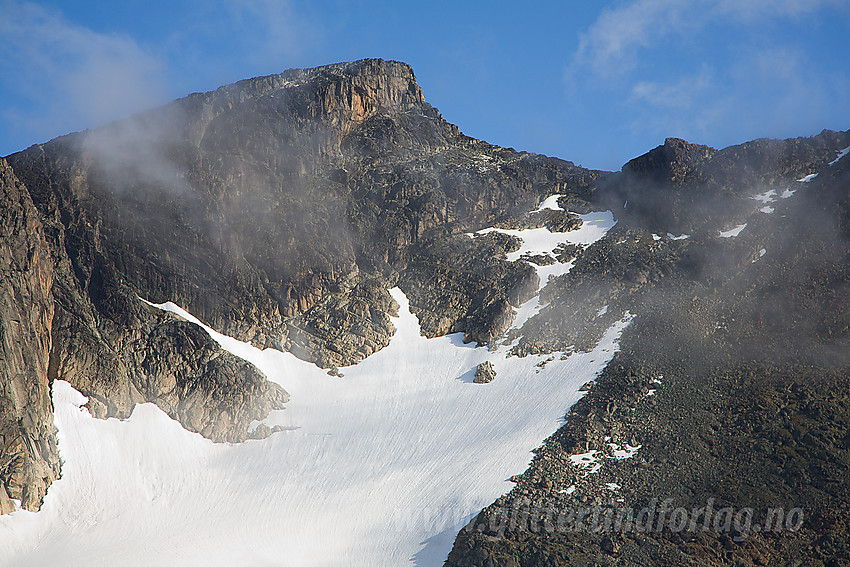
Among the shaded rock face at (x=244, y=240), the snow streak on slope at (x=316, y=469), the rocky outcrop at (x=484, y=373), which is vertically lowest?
the snow streak on slope at (x=316, y=469)

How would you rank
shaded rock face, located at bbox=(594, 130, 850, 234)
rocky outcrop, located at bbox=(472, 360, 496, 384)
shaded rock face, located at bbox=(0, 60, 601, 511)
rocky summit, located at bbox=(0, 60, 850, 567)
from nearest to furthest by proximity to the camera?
1. rocky summit, located at bbox=(0, 60, 850, 567)
2. shaded rock face, located at bbox=(0, 60, 601, 511)
3. rocky outcrop, located at bbox=(472, 360, 496, 384)
4. shaded rock face, located at bbox=(594, 130, 850, 234)

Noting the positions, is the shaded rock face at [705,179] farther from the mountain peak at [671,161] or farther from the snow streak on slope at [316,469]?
the snow streak on slope at [316,469]

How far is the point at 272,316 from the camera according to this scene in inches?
3371

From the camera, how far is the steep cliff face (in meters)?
61.8

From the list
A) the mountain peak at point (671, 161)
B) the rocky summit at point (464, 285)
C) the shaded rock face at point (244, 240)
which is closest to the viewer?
the rocky summit at point (464, 285)

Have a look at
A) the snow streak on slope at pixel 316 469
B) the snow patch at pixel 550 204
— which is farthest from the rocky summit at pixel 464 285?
the snow streak on slope at pixel 316 469

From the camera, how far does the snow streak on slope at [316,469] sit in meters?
60.0

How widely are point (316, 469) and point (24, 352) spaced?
2921 centimetres

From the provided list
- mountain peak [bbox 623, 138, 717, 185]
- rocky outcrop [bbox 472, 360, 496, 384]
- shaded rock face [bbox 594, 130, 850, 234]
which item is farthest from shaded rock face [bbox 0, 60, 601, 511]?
shaded rock face [bbox 594, 130, 850, 234]

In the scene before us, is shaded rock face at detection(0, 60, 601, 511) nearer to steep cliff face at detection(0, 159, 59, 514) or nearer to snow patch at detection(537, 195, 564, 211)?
steep cliff face at detection(0, 159, 59, 514)

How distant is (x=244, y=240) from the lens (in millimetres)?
89312

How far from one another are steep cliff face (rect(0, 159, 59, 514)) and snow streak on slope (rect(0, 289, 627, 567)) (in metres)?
2.06

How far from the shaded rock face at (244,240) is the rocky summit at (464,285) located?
29 centimetres

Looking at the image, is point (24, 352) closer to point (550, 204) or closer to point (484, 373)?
point (484, 373)
